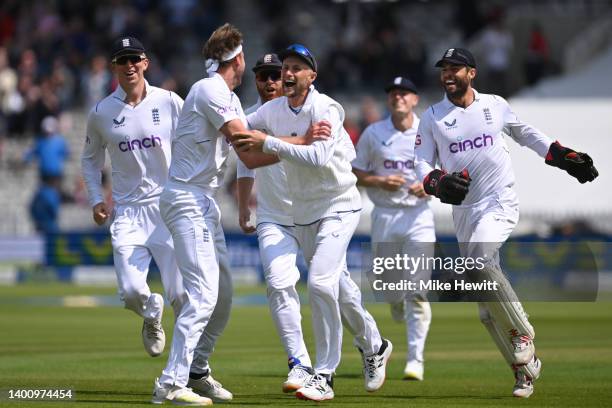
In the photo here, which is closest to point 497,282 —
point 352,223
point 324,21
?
point 352,223

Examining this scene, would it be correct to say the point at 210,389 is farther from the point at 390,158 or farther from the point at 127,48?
the point at 390,158

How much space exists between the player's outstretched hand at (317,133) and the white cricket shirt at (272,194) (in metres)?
0.76

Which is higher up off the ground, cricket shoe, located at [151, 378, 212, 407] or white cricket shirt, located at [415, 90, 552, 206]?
white cricket shirt, located at [415, 90, 552, 206]

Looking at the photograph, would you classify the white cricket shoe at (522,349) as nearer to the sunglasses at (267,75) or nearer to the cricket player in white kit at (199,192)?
the cricket player in white kit at (199,192)

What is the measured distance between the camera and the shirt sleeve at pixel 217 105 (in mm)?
11219

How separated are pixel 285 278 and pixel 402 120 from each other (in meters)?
4.43

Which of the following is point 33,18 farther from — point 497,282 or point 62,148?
point 497,282

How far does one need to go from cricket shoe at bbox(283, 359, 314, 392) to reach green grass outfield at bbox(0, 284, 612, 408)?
11cm

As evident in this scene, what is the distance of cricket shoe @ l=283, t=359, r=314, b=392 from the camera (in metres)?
11.6

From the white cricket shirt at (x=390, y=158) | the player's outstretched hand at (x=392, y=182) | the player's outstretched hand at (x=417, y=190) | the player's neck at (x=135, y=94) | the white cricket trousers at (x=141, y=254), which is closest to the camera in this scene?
the white cricket trousers at (x=141, y=254)

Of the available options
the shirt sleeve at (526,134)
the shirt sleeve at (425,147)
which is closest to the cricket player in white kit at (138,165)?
the shirt sleeve at (425,147)

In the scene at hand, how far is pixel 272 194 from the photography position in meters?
12.2

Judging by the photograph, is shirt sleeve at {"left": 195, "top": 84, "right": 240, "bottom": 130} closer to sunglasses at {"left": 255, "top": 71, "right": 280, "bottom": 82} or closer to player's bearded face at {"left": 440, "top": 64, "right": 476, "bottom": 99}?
sunglasses at {"left": 255, "top": 71, "right": 280, "bottom": 82}

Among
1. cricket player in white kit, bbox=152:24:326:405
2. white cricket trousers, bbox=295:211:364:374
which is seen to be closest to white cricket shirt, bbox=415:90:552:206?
white cricket trousers, bbox=295:211:364:374
